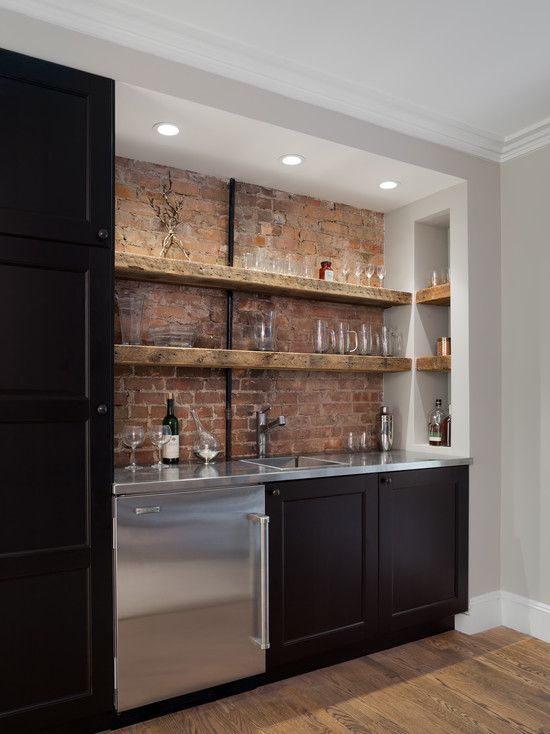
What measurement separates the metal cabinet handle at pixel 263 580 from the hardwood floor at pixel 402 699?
0.82 ft

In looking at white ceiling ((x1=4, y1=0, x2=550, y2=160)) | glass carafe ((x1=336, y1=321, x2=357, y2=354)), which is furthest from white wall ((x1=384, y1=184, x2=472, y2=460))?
white ceiling ((x1=4, y1=0, x2=550, y2=160))

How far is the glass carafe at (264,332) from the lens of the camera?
327 centimetres

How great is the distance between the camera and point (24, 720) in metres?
2.13

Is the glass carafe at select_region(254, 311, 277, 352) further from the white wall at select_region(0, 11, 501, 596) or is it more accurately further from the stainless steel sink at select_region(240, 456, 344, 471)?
the white wall at select_region(0, 11, 501, 596)

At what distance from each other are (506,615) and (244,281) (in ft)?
7.69

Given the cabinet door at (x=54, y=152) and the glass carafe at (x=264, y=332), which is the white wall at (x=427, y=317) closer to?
the glass carafe at (x=264, y=332)

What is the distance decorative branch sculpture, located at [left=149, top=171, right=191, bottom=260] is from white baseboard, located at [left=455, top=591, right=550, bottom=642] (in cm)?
246

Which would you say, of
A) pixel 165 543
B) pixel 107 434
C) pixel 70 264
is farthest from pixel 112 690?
pixel 70 264

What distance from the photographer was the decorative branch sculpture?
3.09 m

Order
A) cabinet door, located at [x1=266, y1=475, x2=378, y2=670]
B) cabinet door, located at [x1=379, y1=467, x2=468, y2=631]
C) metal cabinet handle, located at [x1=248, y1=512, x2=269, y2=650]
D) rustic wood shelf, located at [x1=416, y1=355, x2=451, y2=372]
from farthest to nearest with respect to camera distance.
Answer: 1. rustic wood shelf, located at [x1=416, y1=355, x2=451, y2=372]
2. cabinet door, located at [x1=379, y1=467, x2=468, y2=631]
3. cabinet door, located at [x1=266, y1=475, x2=378, y2=670]
4. metal cabinet handle, located at [x1=248, y1=512, x2=269, y2=650]

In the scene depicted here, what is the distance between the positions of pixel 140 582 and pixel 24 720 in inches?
22.9

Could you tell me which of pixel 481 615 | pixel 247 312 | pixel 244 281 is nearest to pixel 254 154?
pixel 244 281

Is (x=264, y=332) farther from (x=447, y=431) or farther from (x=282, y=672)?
(x=282, y=672)

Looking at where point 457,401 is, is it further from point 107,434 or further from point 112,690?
point 112,690
